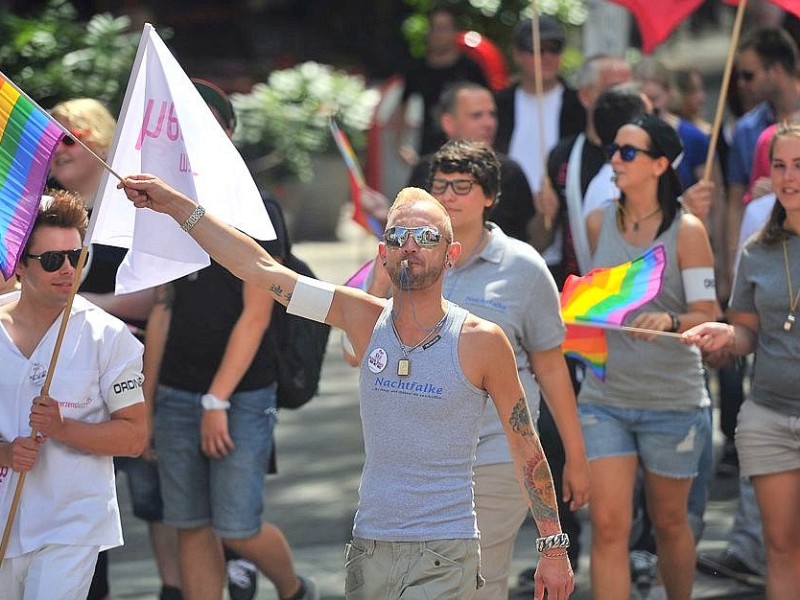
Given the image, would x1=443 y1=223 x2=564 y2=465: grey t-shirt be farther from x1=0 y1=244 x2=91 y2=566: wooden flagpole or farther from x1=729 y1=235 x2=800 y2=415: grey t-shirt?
x1=0 y1=244 x2=91 y2=566: wooden flagpole

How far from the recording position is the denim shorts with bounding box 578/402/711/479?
20.7 ft

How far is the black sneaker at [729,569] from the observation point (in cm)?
725

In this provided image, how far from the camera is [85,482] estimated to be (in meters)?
5.12

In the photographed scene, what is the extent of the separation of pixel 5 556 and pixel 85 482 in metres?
0.33

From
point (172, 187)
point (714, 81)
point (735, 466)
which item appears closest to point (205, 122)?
point (172, 187)

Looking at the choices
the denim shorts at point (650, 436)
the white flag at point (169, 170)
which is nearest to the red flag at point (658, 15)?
the denim shorts at point (650, 436)

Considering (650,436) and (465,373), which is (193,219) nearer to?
(465,373)

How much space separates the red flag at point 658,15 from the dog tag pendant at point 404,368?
389cm

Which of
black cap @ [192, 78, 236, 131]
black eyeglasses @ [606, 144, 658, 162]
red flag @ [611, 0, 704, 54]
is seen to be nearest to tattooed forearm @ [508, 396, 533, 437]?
black eyeglasses @ [606, 144, 658, 162]

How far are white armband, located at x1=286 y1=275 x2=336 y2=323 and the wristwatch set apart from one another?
154cm

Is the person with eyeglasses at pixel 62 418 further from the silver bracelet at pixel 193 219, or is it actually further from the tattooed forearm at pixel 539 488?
the tattooed forearm at pixel 539 488

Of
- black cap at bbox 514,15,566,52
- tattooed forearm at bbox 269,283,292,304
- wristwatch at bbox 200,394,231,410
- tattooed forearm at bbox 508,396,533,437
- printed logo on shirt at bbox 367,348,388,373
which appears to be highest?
black cap at bbox 514,15,566,52

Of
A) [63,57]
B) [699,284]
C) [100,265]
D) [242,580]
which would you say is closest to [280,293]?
[100,265]

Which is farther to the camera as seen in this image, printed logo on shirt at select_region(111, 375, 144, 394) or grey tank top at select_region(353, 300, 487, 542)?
printed logo on shirt at select_region(111, 375, 144, 394)
